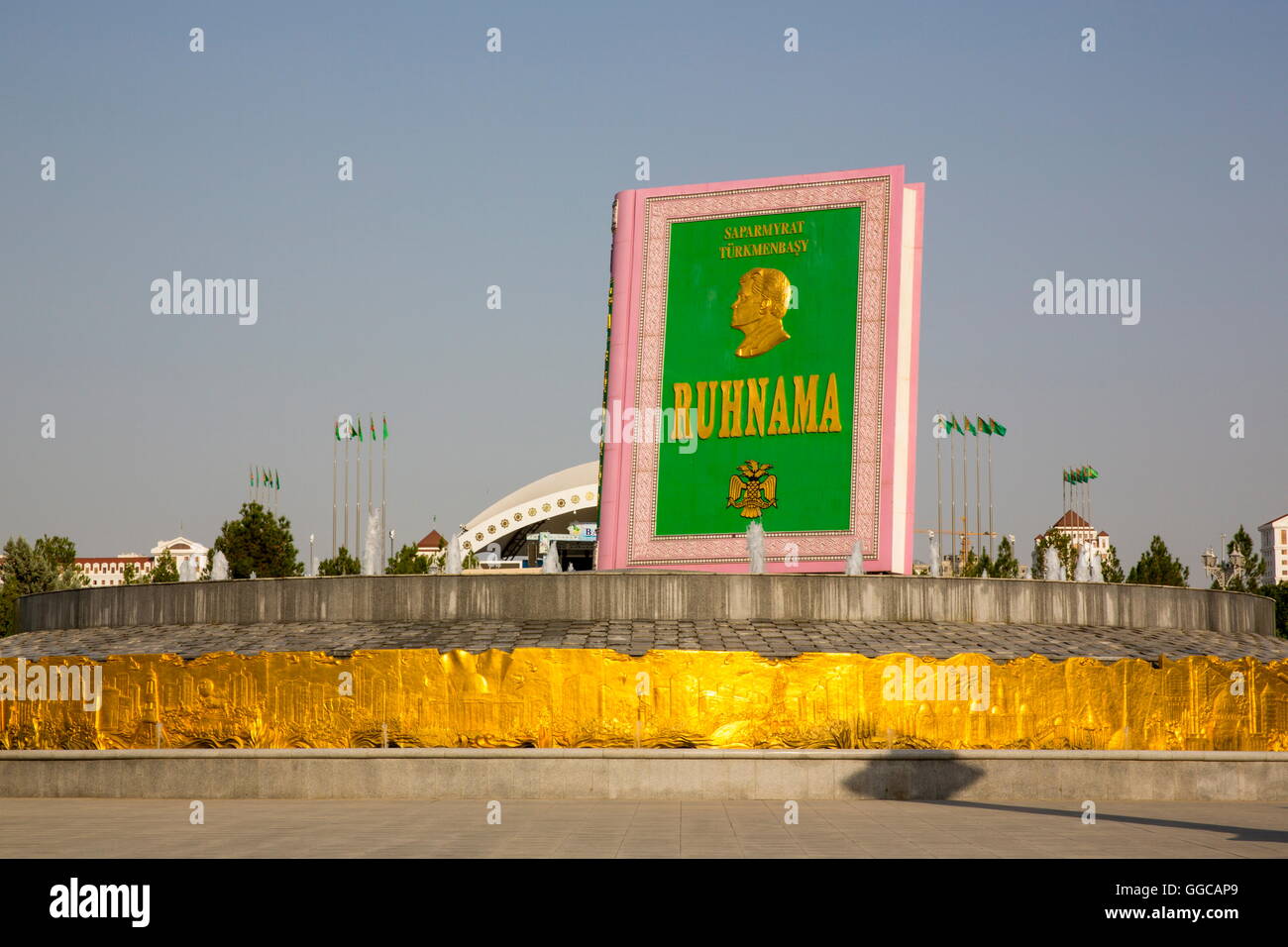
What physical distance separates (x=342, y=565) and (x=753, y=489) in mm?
41107

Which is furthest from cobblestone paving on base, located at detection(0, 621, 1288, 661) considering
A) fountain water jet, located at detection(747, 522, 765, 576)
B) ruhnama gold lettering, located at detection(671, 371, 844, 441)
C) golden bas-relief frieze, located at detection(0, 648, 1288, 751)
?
ruhnama gold lettering, located at detection(671, 371, 844, 441)

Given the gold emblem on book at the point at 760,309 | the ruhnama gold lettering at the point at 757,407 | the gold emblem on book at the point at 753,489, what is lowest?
the gold emblem on book at the point at 753,489

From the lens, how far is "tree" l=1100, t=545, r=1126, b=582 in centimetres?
7030

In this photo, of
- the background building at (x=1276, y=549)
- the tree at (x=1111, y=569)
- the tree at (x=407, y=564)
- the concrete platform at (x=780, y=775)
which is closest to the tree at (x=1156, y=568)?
the tree at (x=1111, y=569)

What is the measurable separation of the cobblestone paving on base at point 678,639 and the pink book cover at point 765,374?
613 centimetres

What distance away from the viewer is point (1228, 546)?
8044 centimetres

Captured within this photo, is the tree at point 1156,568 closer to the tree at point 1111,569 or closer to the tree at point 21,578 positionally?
the tree at point 1111,569

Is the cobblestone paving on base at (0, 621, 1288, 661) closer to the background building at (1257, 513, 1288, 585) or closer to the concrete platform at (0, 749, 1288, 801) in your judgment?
the concrete platform at (0, 749, 1288, 801)

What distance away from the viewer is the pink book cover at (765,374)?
98.0 feet

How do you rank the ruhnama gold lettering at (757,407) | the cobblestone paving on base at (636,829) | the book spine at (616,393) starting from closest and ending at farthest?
the cobblestone paving on base at (636,829)
the ruhnama gold lettering at (757,407)
the book spine at (616,393)

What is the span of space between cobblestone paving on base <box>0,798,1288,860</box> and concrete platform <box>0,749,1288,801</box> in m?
0.35

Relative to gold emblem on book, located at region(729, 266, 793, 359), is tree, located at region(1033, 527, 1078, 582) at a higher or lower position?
lower

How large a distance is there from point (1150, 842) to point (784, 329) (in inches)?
783

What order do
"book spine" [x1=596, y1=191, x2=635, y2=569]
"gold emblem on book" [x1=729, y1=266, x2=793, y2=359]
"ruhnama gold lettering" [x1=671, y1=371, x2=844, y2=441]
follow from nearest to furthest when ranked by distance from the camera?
"ruhnama gold lettering" [x1=671, y1=371, x2=844, y2=441] → "gold emblem on book" [x1=729, y1=266, x2=793, y2=359] → "book spine" [x1=596, y1=191, x2=635, y2=569]
